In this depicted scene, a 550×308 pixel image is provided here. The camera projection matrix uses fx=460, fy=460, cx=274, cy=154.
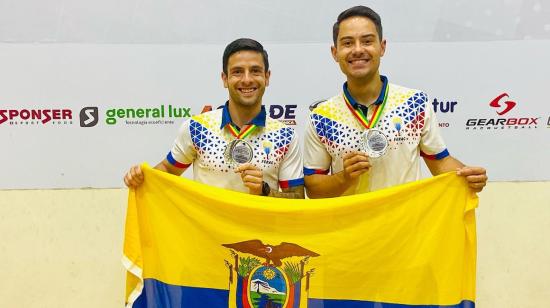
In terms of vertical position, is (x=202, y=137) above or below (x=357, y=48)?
below

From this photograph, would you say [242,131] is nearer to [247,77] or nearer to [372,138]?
[247,77]

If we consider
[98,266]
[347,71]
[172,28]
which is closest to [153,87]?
Answer: [172,28]

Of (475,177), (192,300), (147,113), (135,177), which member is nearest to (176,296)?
(192,300)

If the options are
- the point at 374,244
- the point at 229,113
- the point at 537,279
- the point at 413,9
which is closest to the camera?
the point at 374,244

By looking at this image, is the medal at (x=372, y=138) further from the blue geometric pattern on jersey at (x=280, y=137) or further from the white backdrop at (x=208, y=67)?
the white backdrop at (x=208, y=67)

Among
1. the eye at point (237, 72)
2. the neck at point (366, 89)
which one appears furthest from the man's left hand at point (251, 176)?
the neck at point (366, 89)

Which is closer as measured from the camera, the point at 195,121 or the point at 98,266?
the point at 195,121

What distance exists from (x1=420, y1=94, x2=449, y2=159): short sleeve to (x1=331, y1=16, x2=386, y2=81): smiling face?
27 cm

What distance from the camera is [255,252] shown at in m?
1.69

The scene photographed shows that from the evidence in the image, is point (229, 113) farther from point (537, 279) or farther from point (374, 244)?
point (537, 279)

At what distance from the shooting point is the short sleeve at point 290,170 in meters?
1.86

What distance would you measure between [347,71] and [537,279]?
6.94ft

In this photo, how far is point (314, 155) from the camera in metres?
1.85

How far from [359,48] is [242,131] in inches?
21.5
